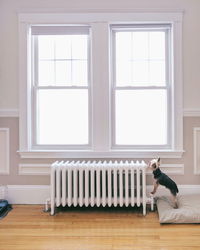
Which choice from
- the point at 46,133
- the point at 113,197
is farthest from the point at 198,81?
the point at 46,133

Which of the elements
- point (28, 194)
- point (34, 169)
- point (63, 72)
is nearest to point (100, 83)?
point (63, 72)

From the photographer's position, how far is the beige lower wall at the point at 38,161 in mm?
3244

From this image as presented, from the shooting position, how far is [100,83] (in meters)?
3.24

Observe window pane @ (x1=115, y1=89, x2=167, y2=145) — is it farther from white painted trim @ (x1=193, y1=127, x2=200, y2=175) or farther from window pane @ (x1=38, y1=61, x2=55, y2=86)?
window pane @ (x1=38, y1=61, x2=55, y2=86)

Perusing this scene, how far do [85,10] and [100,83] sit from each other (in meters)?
0.96

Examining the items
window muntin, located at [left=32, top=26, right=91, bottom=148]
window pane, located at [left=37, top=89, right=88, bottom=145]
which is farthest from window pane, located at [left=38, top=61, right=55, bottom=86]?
window pane, located at [left=37, top=89, right=88, bottom=145]

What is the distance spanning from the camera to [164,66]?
3.34 m

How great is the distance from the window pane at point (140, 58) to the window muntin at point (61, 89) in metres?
0.46

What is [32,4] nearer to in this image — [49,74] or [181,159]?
[49,74]

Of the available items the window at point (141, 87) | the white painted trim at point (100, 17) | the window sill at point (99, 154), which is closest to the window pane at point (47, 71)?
the white painted trim at point (100, 17)

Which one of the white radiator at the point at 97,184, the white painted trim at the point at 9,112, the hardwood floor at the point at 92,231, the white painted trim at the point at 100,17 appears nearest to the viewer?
the hardwood floor at the point at 92,231

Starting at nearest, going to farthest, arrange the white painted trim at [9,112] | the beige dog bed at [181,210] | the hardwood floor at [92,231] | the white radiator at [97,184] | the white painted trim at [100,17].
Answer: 1. the hardwood floor at [92,231]
2. the beige dog bed at [181,210]
3. the white radiator at [97,184]
4. the white painted trim at [100,17]
5. the white painted trim at [9,112]

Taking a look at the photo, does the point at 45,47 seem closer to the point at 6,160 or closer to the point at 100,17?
the point at 100,17

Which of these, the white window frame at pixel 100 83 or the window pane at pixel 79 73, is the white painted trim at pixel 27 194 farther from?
the window pane at pixel 79 73
